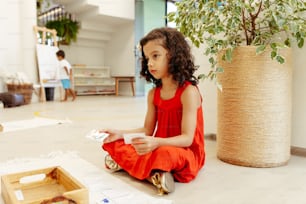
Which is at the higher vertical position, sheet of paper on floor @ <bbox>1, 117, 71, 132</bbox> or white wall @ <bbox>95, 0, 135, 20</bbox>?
white wall @ <bbox>95, 0, 135, 20</bbox>

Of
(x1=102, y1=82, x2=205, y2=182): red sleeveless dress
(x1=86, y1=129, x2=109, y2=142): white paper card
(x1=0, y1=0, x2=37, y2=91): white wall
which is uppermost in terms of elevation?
(x1=0, y1=0, x2=37, y2=91): white wall

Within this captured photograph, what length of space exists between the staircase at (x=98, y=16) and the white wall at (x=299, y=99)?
530cm

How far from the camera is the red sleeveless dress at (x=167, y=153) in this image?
1.09 meters

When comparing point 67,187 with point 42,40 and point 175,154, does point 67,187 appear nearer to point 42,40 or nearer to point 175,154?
point 175,154

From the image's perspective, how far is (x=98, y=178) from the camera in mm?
1236

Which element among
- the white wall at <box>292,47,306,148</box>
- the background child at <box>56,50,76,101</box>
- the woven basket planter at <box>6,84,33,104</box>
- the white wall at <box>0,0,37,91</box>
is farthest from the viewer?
the background child at <box>56,50,76,101</box>

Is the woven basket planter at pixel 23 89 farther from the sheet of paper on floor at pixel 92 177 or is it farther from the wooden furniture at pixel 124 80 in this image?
the sheet of paper on floor at pixel 92 177

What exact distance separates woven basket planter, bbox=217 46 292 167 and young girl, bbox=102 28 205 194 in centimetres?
23

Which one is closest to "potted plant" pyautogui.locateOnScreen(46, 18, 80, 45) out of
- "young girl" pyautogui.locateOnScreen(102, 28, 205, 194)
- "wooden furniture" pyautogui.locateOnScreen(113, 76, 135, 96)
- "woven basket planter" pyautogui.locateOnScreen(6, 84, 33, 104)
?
"wooden furniture" pyautogui.locateOnScreen(113, 76, 135, 96)

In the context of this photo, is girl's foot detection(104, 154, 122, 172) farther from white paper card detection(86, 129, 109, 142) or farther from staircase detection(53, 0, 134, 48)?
staircase detection(53, 0, 134, 48)

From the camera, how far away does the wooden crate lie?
0.98 metres

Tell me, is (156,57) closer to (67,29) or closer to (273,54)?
(273,54)

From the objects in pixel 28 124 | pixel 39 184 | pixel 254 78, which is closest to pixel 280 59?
pixel 254 78

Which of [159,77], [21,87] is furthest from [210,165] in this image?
[21,87]
